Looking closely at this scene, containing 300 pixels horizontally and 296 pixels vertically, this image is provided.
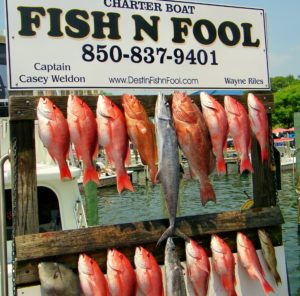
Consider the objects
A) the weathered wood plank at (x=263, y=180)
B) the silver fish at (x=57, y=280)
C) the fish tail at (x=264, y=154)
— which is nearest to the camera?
the silver fish at (x=57, y=280)

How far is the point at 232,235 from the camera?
3.21 metres

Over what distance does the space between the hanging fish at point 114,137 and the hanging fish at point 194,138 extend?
35 centimetres

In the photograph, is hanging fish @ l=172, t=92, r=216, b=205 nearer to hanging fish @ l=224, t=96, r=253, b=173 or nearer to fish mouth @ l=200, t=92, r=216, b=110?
fish mouth @ l=200, t=92, r=216, b=110

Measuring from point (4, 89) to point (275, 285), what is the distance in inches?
208

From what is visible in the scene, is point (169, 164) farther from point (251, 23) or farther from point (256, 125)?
point (251, 23)

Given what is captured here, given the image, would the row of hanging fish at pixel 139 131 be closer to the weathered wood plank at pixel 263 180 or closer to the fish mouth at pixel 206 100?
the fish mouth at pixel 206 100

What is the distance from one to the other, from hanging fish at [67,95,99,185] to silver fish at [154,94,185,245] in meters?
0.38

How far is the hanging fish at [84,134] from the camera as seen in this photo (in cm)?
272

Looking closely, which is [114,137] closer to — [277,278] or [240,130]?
[240,130]

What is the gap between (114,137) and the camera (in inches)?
109

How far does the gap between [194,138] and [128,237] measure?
73cm

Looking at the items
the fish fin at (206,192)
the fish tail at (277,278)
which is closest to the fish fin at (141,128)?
the fish fin at (206,192)

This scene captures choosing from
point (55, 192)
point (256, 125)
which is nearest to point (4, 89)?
point (55, 192)

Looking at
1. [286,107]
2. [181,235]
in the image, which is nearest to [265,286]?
[181,235]
